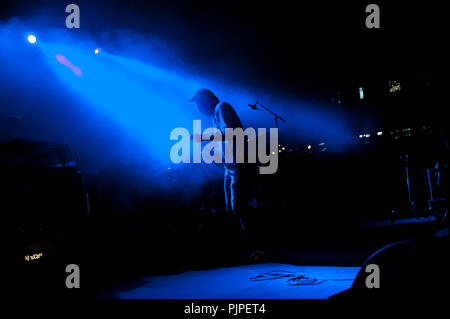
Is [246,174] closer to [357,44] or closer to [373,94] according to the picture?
[357,44]

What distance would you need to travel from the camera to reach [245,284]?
2.69m

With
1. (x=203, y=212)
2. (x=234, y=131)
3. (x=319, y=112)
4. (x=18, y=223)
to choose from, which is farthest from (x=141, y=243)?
(x=319, y=112)

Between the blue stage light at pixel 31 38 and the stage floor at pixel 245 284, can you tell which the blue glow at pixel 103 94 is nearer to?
the blue stage light at pixel 31 38

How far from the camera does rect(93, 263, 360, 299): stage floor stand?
2291 millimetres

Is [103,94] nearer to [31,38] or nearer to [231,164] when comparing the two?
[31,38]

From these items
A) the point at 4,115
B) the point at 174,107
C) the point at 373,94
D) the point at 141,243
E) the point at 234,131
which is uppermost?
the point at 373,94

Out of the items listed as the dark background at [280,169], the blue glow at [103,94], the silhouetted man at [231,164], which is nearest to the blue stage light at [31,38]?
the blue glow at [103,94]

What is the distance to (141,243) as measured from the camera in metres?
4.50

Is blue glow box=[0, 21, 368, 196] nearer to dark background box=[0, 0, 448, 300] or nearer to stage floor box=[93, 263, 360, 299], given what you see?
dark background box=[0, 0, 448, 300]

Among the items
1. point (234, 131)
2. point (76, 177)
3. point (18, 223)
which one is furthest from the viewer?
point (76, 177)

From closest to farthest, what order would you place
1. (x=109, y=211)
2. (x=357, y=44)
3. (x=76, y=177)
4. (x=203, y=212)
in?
(x=76, y=177), (x=109, y=211), (x=203, y=212), (x=357, y=44)

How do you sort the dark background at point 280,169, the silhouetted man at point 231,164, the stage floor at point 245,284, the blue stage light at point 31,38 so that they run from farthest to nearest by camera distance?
the blue stage light at point 31,38 < the dark background at point 280,169 < the silhouetted man at point 231,164 < the stage floor at point 245,284

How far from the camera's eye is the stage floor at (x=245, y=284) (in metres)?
2.29
